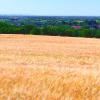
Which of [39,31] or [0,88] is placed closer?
[0,88]

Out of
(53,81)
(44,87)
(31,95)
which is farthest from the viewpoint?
(53,81)

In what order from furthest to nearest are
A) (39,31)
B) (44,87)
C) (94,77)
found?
(39,31)
(94,77)
(44,87)

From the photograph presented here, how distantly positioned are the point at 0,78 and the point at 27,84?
599 mm

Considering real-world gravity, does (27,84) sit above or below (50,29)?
above

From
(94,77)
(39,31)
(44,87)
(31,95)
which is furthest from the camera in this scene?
(39,31)

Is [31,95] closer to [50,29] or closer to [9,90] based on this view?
[9,90]

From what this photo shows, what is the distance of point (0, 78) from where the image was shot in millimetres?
6113

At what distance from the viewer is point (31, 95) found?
5203 mm

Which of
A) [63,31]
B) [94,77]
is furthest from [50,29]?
[94,77]

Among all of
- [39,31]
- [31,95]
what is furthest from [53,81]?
[39,31]

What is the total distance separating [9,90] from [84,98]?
1.08 meters

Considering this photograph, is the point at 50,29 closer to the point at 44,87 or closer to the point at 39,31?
the point at 39,31

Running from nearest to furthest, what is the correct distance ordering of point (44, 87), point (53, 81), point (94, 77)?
point (44, 87), point (53, 81), point (94, 77)

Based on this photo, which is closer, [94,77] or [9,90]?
[9,90]
